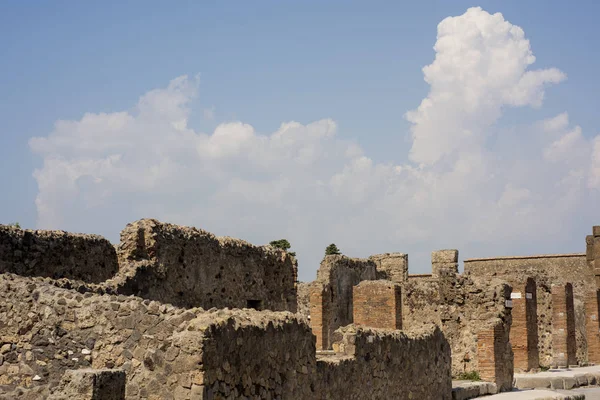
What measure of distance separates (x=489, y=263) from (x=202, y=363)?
3272cm

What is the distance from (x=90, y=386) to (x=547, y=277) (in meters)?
23.5

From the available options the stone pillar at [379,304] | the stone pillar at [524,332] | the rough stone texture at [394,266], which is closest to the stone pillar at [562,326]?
the stone pillar at [524,332]

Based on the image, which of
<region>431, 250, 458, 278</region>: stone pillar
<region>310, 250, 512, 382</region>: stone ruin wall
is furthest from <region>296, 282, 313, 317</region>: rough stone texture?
<region>431, 250, 458, 278</region>: stone pillar

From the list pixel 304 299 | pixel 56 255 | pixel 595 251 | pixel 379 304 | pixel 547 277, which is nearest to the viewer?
pixel 56 255

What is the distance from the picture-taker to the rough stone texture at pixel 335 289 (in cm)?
2269

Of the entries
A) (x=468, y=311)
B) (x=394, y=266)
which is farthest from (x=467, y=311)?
(x=394, y=266)

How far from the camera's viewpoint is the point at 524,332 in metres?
21.4

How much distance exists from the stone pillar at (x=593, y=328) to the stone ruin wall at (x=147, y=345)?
74.4 feet

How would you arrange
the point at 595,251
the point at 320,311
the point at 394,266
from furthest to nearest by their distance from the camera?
the point at 595,251
the point at 394,266
the point at 320,311

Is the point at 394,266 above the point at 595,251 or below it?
below

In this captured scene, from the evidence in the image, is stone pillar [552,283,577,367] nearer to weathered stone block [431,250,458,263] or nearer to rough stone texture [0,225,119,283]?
weathered stone block [431,250,458,263]

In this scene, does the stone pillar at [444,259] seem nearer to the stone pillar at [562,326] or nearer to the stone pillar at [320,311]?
the stone pillar at [562,326]

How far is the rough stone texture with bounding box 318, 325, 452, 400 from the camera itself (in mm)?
9406

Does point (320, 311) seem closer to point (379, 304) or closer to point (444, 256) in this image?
Answer: point (379, 304)
